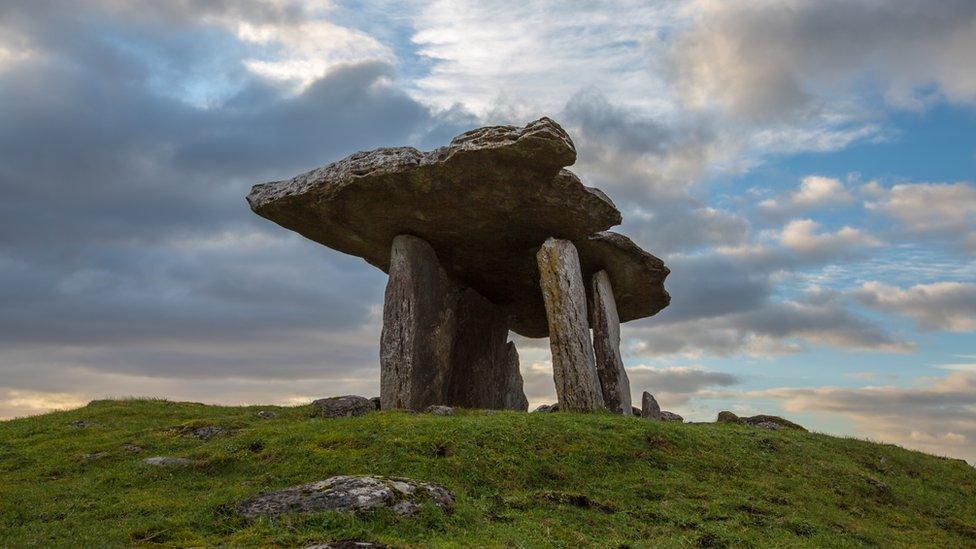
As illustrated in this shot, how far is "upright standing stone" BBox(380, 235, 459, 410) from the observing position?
94.7 ft

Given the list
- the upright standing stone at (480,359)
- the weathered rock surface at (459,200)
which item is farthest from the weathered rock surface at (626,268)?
the upright standing stone at (480,359)

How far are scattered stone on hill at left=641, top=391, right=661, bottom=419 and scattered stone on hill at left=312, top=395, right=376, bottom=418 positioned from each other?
1156 centimetres

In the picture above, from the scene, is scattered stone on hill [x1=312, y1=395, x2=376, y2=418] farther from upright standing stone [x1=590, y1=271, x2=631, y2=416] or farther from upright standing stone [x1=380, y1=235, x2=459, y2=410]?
upright standing stone [x1=590, y1=271, x2=631, y2=416]

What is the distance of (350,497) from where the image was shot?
45.8ft

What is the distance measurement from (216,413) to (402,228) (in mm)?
9661

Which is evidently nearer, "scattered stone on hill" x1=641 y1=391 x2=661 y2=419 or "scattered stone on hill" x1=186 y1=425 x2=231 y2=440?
"scattered stone on hill" x1=186 y1=425 x2=231 y2=440

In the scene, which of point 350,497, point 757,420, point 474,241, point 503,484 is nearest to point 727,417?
point 757,420

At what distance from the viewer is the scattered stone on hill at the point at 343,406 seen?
91.8 ft

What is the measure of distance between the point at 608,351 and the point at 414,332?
7.20 meters

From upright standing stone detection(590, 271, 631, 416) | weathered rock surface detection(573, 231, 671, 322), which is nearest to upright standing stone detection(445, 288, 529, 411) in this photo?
weathered rock surface detection(573, 231, 671, 322)

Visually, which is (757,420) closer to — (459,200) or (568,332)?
(568,332)

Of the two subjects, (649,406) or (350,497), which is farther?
(649,406)

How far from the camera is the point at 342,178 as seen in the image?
91.6 ft

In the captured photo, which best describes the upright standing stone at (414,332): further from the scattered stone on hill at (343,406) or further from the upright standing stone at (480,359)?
the upright standing stone at (480,359)
